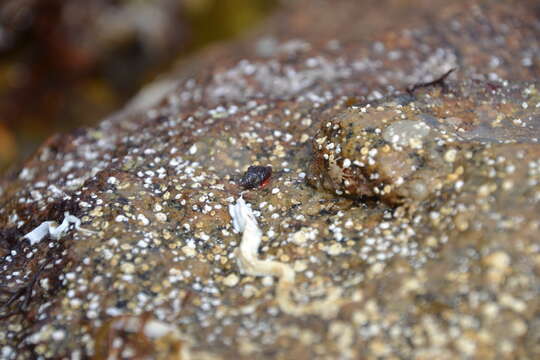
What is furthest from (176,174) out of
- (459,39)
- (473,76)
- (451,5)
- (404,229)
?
(451,5)

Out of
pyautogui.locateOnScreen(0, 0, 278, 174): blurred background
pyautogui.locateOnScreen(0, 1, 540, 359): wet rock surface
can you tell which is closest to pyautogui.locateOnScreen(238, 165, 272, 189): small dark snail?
pyautogui.locateOnScreen(0, 1, 540, 359): wet rock surface

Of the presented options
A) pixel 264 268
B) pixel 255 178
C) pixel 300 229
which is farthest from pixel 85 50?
pixel 264 268

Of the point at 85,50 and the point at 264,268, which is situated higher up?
the point at 264,268

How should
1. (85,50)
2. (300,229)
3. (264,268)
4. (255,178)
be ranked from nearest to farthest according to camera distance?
(264,268) → (300,229) → (255,178) → (85,50)

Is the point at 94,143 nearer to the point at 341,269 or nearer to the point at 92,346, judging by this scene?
the point at 92,346

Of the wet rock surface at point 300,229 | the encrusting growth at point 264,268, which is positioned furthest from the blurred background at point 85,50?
the encrusting growth at point 264,268

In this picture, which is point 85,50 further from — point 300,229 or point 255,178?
point 300,229

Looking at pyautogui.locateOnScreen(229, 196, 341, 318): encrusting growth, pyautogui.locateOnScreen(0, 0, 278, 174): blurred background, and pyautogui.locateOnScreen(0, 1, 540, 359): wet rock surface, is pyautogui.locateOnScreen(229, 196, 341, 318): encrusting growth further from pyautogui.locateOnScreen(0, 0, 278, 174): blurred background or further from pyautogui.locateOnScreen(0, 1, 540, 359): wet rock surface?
pyautogui.locateOnScreen(0, 0, 278, 174): blurred background
